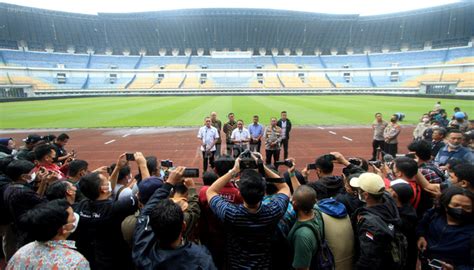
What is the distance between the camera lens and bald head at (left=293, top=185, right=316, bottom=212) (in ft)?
8.41

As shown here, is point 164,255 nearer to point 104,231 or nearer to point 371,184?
point 104,231

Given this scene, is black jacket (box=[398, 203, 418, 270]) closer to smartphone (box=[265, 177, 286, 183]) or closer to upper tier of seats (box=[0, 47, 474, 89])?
smartphone (box=[265, 177, 286, 183])

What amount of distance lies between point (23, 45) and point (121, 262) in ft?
237

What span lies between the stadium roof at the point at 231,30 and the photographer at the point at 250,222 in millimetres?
64368

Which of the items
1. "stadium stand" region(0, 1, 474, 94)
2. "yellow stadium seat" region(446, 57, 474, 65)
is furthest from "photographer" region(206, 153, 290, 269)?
"yellow stadium seat" region(446, 57, 474, 65)

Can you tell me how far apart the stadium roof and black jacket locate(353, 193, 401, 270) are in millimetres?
64276

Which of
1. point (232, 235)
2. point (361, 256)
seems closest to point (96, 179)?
point (232, 235)

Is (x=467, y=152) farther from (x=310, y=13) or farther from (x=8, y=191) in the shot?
(x=310, y=13)

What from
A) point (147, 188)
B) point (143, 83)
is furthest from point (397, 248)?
point (143, 83)

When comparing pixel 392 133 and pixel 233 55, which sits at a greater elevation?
pixel 233 55

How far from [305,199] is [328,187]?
1102 mm

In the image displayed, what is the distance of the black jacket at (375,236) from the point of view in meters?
2.51

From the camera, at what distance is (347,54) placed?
2781 inches

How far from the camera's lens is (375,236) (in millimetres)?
2504
